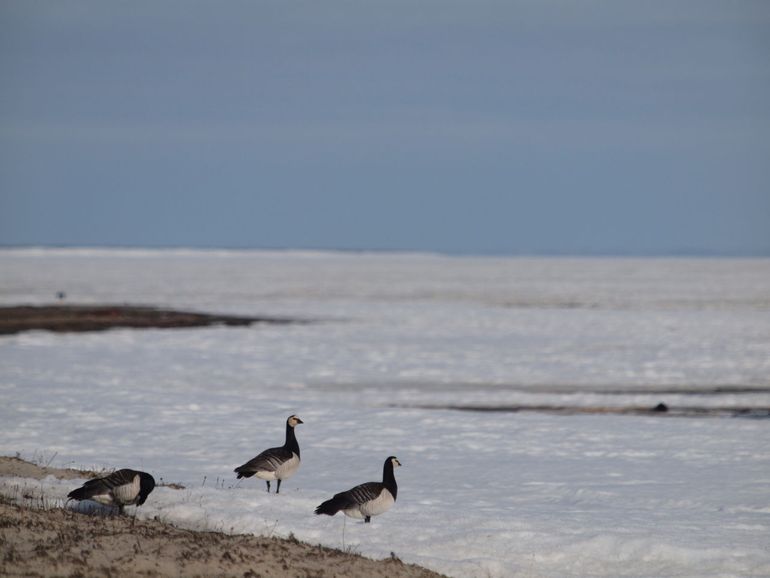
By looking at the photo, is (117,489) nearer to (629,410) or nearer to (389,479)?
(389,479)

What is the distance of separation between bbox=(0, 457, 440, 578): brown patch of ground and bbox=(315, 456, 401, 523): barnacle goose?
Result: 0.86 m

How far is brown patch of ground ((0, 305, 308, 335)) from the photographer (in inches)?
1378

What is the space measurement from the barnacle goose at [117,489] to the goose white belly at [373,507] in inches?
73.8

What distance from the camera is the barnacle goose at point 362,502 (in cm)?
1032

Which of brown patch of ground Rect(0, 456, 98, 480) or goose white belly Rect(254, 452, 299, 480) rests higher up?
goose white belly Rect(254, 452, 299, 480)

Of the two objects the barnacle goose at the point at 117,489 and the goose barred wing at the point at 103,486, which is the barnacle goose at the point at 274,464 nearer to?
the barnacle goose at the point at 117,489

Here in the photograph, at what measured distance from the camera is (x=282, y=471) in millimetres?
11578

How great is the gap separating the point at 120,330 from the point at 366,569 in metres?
26.4

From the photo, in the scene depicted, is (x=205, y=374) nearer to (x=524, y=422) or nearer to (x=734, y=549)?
(x=524, y=422)

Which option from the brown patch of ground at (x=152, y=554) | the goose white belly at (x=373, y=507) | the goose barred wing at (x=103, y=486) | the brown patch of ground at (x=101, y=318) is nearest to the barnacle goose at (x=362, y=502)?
the goose white belly at (x=373, y=507)

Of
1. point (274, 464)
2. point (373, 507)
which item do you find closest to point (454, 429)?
point (274, 464)

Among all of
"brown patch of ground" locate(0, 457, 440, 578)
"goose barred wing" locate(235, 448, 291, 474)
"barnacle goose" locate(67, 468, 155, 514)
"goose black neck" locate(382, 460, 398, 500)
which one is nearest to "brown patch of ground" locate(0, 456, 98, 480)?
"goose barred wing" locate(235, 448, 291, 474)

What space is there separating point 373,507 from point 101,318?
29.6m

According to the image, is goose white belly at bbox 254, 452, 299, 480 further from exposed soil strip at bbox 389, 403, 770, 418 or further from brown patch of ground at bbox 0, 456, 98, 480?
exposed soil strip at bbox 389, 403, 770, 418
